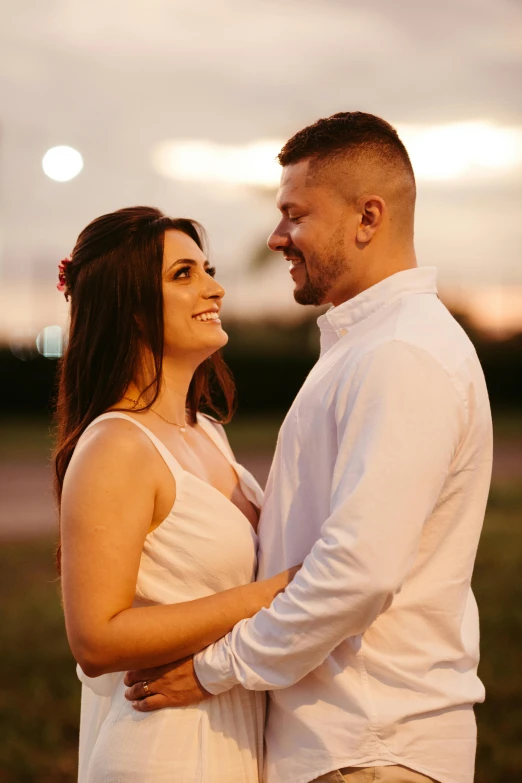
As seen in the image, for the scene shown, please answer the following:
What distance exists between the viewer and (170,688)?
8.19ft

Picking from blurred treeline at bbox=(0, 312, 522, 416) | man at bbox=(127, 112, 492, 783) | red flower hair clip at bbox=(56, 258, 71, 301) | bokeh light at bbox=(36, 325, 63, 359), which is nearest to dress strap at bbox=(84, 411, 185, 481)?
man at bbox=(127, 112, 492, 783)

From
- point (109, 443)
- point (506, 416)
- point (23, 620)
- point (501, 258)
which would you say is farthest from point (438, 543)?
point (506, 416)

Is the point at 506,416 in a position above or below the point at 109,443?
below

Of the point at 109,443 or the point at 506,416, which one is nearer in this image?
the point at 109,443

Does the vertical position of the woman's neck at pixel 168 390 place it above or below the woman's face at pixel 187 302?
below

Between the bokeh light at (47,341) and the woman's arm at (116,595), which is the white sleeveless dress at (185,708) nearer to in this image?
the woman's arm at (116,595)

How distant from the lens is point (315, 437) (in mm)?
2463

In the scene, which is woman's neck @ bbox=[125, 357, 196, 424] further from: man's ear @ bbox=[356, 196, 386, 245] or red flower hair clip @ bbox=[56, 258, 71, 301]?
man's ear @ bbox=[356, 196, 386, 245]

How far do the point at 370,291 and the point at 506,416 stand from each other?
76.9ft

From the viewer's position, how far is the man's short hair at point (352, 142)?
273 centimetres

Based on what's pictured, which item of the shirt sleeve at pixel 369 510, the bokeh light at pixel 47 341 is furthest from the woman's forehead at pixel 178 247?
the bokeh light at pixel 47 341

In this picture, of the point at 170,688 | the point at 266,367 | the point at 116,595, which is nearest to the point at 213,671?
the point at 170,688

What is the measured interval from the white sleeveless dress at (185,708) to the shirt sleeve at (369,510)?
309 millimetres

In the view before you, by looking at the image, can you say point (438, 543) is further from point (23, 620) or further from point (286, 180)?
point (23, 620)
